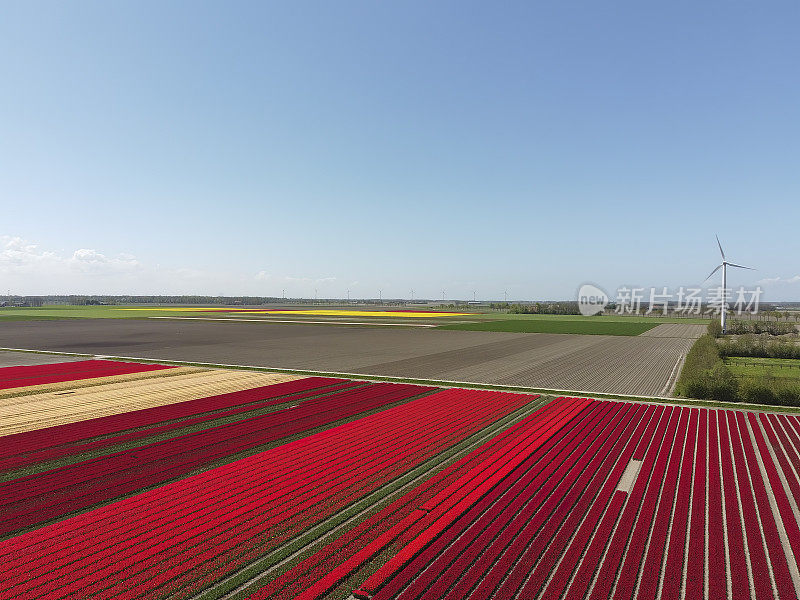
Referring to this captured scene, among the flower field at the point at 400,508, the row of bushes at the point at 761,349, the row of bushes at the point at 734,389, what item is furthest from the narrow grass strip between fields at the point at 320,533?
the row of bushes at the point at 761,349

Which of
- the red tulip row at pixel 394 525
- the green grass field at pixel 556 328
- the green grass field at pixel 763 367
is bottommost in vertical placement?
the red tulip row at pixel 394 525

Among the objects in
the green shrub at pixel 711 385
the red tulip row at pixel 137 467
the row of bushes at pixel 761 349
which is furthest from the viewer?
the row of bushes at pixel 761 349

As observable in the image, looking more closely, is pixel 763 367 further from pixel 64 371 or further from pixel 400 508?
pixel 64 371

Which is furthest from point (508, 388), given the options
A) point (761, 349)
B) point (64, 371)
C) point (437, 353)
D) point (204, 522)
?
point (761, 349)

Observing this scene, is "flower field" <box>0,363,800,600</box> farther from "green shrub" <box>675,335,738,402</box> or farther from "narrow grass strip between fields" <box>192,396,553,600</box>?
"green shrub" <box>675,335,738,402</box>

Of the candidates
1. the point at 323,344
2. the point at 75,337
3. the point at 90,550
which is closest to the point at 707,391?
the point at 90,550

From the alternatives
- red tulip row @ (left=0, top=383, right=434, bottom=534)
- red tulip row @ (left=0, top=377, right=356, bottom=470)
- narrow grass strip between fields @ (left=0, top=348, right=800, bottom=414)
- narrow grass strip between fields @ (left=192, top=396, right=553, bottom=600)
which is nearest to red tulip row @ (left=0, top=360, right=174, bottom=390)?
narrow grass strip between fields @ (left=0, top=348, right=800, bottom=414)

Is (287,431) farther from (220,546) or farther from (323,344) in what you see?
(323,344)

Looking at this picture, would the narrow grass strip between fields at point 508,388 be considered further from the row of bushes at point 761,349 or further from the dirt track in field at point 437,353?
the row of bushes at point 761,349
